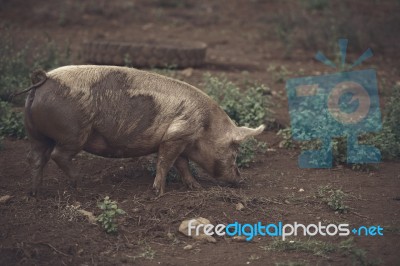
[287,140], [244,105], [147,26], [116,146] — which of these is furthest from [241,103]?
[147,26]

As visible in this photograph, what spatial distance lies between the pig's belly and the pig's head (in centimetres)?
48

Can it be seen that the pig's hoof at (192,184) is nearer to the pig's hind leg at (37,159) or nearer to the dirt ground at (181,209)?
the dirt ground at (181,209)

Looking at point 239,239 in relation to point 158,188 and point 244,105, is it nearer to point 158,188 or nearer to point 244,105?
point 158,188

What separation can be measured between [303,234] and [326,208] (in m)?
0.59

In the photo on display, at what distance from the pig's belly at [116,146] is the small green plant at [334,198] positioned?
171cm

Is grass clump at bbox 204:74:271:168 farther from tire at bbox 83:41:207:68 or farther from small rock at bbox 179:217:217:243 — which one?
tire at bbox 83:41:207:68

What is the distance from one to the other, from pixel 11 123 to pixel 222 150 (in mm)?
2982

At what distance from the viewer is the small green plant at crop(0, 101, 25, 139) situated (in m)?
8.17

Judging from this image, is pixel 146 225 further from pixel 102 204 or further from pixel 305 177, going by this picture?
pixel 305 177

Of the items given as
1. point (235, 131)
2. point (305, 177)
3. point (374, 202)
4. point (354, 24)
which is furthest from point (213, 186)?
point (354, 24)

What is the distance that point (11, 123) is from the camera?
826cm

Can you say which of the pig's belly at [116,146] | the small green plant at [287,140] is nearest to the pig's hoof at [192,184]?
the pig's belly at [116,146]

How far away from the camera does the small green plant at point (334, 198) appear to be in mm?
6359

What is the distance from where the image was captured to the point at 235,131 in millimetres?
6793
